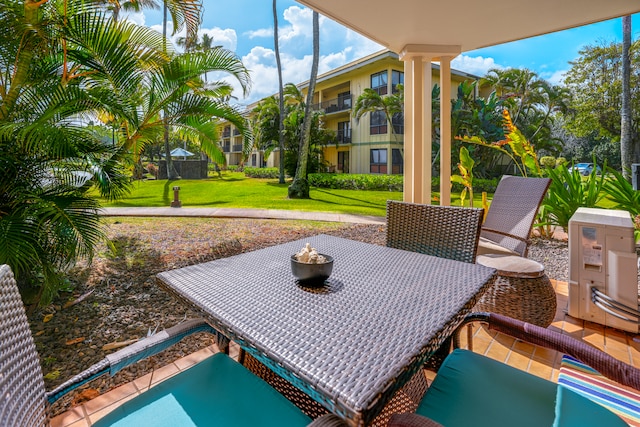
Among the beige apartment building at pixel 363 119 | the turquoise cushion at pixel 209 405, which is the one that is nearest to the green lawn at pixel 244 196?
the turquoise cushion at pixel 209 405

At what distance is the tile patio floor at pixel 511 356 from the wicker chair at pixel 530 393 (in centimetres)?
62

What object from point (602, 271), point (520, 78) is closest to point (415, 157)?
point (602, 271)

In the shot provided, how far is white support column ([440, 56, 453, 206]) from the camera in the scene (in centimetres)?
316

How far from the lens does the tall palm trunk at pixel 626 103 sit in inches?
191

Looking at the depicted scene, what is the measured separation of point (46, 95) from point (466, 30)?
3.15 m

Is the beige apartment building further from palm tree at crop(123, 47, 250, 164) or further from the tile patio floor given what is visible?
the tile patio floor

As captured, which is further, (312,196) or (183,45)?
(312,196)

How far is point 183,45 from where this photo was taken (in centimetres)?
329

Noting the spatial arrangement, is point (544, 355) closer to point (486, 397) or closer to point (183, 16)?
point (486, 397)

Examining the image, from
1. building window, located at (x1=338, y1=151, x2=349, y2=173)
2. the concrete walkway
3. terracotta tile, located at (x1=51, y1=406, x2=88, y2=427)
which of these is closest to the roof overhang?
terracotta tile, located at (x1=51, y1=406, x2=88, y2=427)

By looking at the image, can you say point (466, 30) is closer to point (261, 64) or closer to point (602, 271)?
point (602, 271)

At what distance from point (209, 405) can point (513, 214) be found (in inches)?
97.9

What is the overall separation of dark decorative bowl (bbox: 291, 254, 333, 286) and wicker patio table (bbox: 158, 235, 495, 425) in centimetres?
3

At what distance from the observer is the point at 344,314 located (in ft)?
3.00
